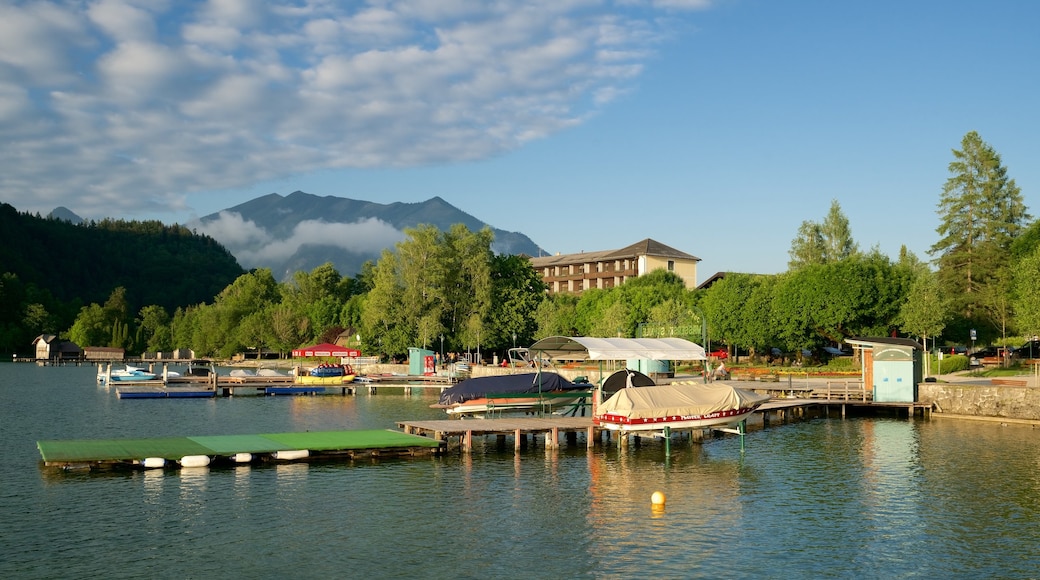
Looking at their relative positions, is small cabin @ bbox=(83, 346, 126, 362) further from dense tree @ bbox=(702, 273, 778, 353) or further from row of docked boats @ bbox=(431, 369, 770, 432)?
row of docked boats @ bbox=(431, 369, 770, 432)

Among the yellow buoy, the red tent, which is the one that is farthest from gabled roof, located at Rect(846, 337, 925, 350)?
the red tent

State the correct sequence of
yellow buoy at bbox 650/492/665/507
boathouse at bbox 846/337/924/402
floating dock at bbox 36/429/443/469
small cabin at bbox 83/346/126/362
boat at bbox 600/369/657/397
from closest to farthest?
yellow buoy at bbox 650/492/665/507, floating dock at bbox 36/429/443/469, boat at bbox 600/369/657/397, boathouse at bbox 846/337/924/402, small cabin at bbox 83/346/126/362

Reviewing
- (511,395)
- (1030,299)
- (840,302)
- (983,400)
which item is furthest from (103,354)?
(983,400)

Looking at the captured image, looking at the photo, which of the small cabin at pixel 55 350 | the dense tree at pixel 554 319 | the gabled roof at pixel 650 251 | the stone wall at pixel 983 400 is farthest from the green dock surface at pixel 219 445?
the small cabin at pixel 55 350

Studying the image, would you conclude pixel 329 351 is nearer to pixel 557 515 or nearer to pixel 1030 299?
pixel 1030 299

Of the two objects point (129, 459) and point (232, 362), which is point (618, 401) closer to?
point (129, 459)

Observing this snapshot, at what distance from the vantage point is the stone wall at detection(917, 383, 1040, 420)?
47.0 m

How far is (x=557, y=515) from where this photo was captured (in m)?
25.8

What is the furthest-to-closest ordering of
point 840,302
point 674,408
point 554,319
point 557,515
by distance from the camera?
point 554,319, point 840,302, point 674,408, point 557,515

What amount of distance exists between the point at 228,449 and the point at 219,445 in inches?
56.9

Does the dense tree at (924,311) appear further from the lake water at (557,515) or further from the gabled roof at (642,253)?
the gabled roof at (642,253)

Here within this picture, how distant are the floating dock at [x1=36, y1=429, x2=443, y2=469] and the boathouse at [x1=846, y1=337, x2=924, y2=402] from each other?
31.6m

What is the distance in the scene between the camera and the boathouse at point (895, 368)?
5216 centimetres

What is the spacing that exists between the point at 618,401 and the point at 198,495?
58.6ft
